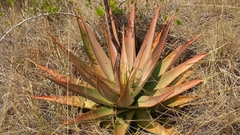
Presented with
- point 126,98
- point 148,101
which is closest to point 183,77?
point 148,101

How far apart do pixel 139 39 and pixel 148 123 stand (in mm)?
901

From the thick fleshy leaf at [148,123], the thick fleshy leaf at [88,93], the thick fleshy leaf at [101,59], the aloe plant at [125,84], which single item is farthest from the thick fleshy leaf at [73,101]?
the thick fleshy leaf at [148,123]

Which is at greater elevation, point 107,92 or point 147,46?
point 147,46

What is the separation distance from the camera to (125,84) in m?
1.89

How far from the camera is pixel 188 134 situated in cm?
178

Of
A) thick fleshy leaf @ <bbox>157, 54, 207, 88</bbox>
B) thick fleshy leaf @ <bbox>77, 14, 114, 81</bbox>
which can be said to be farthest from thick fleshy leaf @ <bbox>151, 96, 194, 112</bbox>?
thick fleshy leaf @ <bbox>77, 14, 114, 81</bbox>

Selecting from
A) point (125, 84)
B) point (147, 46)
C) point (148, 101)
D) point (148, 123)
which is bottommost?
point (148, 123)

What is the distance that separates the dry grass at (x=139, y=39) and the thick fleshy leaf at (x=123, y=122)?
13 cm

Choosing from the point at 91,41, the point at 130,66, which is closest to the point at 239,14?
the point at 130,66

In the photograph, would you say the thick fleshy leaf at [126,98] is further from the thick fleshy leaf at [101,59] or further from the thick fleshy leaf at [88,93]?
the thick fleshy leaf at [101,59]

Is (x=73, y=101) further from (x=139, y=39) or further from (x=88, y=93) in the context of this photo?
(x=139, y=39)

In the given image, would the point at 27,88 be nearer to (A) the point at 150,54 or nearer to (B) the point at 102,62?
(B) the point at 102,62

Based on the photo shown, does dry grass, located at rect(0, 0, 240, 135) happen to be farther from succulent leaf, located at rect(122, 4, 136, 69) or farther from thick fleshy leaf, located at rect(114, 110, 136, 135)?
succulent leaf, located at rect(122, 4, 136, 69)

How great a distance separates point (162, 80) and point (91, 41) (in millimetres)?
560
